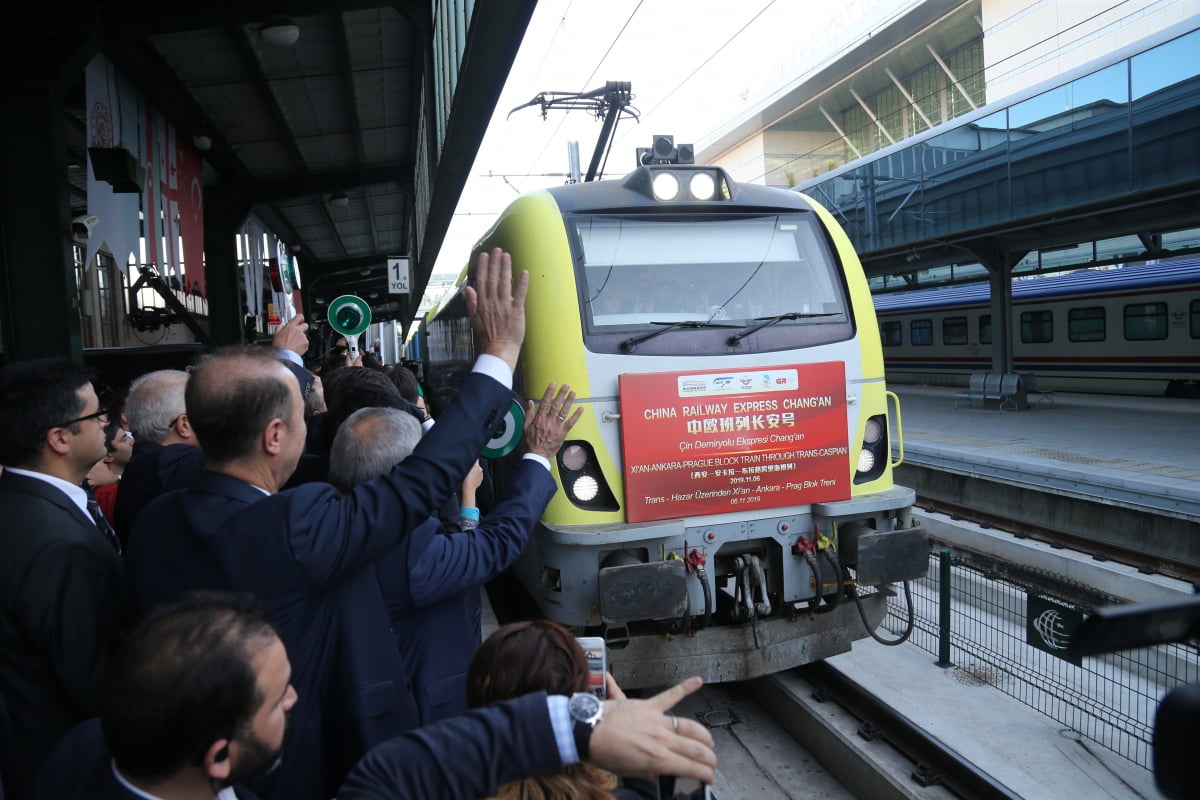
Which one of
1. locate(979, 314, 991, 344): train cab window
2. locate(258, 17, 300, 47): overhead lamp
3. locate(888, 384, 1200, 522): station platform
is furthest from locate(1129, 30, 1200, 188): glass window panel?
locate(979, 314, 991, 344): train cab window

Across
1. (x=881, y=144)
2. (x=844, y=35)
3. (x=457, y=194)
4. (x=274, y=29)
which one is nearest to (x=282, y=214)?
(x=457, y=194)

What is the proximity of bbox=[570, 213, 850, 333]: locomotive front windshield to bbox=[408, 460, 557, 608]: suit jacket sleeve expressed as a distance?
1.99 meters

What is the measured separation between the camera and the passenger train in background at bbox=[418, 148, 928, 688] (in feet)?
13.5

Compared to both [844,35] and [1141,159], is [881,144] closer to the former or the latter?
[844,35]

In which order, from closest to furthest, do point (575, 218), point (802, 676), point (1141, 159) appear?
point (575, 218)
point (802, 676)
point (1141, 159)

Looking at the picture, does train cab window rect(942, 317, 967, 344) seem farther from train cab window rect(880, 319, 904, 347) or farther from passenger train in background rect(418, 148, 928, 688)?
passenger train in background rect(418, 148, 928, 688)

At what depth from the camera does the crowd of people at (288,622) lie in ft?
4.45

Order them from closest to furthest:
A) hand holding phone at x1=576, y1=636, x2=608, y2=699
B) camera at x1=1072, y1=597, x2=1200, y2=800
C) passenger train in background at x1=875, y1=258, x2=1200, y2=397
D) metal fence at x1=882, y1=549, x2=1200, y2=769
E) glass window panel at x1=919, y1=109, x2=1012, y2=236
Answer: camera at x1=1072, y1=597, x2=1200, y2=800, hand holding phone at x1=576, y1=636, x2=608, y2=699, metal fence at x1=882, y1=549, x2=1200, y2=769, glass window panel at x1=919, y1=109, x2=1012, y2=236, passenger train in background at x1=875, y1=258, x2=1200, y2=397

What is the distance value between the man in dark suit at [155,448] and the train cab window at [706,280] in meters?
1.89

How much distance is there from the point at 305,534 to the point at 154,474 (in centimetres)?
155

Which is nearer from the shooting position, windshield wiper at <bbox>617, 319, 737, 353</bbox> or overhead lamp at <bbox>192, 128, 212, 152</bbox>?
windshield wiper at <bbox>617, 319, 737, 353</bbox>

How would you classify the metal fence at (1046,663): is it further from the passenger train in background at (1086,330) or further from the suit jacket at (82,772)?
the passenger train in background at (1086,330)

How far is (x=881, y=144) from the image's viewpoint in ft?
140

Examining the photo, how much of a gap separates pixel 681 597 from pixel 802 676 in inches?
59.4
